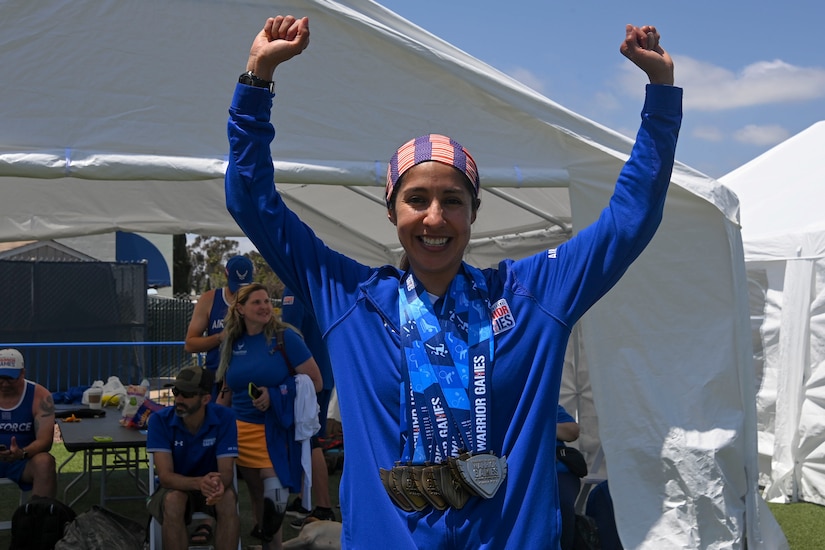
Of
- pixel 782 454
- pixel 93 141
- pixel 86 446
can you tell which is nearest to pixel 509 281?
pixel 93 141

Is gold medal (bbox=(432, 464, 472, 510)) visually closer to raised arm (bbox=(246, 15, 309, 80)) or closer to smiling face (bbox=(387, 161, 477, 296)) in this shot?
smiling face (bbox=(387, 161, 477, 296))

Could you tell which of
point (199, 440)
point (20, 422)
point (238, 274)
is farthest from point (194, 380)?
point (20, 422)

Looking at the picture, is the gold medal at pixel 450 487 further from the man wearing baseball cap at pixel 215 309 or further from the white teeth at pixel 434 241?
the man wearing baseball cap at pixel 215 309

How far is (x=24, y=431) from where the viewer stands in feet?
19.9

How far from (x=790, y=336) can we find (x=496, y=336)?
679 cm

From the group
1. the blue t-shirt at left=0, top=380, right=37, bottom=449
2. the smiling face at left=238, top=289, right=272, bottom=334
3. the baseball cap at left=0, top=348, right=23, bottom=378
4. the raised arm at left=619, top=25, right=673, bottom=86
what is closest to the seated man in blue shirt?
the smiling face at left=238, top=289, right=272, bottom=334

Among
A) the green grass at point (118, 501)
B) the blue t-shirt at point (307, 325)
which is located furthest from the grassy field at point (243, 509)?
the blue t-shirt at point (307, 325)

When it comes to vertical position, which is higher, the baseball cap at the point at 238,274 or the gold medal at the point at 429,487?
the baseball cap at the point at 238,274

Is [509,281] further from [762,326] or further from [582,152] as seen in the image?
[762,326]

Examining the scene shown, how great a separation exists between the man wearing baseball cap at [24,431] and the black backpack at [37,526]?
0.44 meters

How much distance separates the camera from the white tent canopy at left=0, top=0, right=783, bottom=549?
457cm

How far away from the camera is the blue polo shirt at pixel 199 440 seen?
18.2 feet

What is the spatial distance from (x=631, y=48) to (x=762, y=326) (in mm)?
7008

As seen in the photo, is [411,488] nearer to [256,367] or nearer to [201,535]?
[201,535]
